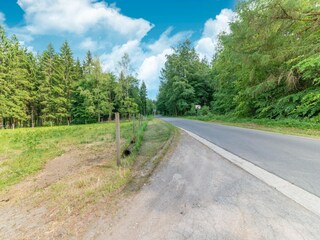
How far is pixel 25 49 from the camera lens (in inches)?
1405

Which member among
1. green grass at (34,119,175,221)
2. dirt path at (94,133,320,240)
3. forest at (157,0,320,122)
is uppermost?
forest at (157,0,320,122)

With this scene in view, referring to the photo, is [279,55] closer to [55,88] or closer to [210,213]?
[210,213]

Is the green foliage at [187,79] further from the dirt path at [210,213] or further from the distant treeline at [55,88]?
the dirt path at [210,213]

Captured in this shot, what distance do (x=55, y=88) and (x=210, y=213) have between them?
126 ft

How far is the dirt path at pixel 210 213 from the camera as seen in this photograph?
2.05 metres

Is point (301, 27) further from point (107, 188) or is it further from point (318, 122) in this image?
point (107, 188)

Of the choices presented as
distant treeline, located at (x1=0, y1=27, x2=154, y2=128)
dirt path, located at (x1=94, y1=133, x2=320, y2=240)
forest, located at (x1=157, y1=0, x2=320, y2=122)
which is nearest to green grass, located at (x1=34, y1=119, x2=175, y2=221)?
dirt path, located at (x1=94, y1=133, x2=320, y2=240)

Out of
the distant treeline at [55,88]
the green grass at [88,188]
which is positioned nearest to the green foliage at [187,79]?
the distant treeline at [55,88]

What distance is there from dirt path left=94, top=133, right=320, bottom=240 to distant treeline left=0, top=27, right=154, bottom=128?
33247mm

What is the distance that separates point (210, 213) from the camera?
8.02ft

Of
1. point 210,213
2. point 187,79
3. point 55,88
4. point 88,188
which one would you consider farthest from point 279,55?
point 55,88

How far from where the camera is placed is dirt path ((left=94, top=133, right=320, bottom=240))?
2.05 meters

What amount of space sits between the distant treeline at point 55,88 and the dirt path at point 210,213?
109 feet

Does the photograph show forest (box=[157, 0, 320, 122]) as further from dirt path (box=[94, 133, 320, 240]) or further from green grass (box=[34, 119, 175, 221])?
green grass (box=[34, 119, 175, 221])
